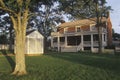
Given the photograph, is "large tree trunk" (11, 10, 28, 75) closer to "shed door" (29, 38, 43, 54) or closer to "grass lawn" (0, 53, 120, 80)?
"grass lawn" (0, 53, 120, 80)

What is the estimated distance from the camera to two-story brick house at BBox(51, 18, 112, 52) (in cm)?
6019

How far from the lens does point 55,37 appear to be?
72.5 m

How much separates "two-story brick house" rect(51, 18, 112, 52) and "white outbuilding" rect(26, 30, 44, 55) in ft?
45.9

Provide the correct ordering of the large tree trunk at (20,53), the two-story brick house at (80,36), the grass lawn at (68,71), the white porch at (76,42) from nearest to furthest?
1. the grass lawn at (68,71)
2. the large tree trunk at (20,53)
3. the white porch at (76,42)
4. the two-story brick house at (80,36)

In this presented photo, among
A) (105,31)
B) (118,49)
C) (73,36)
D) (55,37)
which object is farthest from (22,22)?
(55,37)

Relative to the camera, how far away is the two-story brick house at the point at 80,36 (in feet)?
197

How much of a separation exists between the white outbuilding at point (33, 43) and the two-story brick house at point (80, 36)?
1400 cm

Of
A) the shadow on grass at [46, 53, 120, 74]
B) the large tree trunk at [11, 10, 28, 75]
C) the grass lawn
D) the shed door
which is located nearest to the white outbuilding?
the shed door

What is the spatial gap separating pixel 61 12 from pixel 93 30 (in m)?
40.8

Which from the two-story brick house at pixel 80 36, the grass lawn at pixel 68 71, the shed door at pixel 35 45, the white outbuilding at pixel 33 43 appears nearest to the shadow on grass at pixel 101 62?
the grass lawn at pixel 68 71

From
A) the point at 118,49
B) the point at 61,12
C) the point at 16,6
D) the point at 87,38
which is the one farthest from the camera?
the point at 87,38

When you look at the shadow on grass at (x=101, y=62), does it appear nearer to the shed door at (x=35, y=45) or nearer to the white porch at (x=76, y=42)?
the shed door at (x=35, y=45)

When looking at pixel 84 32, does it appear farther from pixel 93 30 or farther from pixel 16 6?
pixel 16 6

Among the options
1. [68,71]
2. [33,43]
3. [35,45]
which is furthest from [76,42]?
[68,71]
